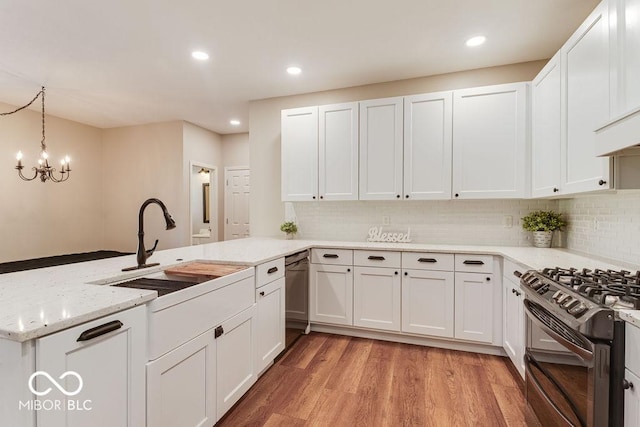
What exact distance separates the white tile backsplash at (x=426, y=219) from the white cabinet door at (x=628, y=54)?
5.48 ft

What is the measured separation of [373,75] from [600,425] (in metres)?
Result: 3.18

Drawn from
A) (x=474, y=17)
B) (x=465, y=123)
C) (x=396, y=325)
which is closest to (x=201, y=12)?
(x=474, y=17)

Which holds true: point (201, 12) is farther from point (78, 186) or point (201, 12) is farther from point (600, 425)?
point (78, 186)

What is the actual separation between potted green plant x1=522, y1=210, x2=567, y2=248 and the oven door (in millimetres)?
1399

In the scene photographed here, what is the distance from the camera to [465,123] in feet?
9.52

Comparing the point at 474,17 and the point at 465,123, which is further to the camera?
the point at 465,123

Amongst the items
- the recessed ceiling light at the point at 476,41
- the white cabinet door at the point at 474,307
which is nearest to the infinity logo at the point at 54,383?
the white cabinet door at the point at 474,307

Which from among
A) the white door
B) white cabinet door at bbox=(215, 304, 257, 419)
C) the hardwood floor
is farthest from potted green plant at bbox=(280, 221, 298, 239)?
the white door

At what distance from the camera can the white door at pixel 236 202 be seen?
6.05 metres

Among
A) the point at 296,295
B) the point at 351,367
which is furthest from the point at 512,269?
the point at 296,295

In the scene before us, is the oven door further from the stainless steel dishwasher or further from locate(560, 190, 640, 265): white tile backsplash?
the stainless steel dishwasher

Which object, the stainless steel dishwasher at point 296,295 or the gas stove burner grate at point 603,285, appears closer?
the gas stove burner grate at point 603,285

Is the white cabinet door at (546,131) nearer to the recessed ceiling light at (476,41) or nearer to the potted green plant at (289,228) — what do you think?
the recessed ceiling light at (476,41)

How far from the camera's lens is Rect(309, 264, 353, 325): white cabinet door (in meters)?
3.02
